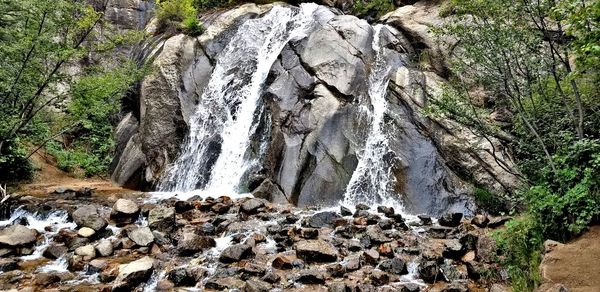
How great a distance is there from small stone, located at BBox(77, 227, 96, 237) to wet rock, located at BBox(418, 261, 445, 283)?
729 centimetres

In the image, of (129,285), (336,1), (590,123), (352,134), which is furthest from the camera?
(336,1)

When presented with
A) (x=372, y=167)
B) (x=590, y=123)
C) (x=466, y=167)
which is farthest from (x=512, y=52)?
(x=372, y=167)

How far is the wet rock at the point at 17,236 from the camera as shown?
8125 millimetres

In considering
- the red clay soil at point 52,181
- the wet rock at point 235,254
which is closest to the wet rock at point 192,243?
the wet rock at point 235,254

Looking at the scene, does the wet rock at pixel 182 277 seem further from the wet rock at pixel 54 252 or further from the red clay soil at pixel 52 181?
the red clay soil at pixel 52 181

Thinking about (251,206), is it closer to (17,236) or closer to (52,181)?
(17,236)

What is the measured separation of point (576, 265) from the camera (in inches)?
211

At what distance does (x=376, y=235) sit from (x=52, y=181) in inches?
611

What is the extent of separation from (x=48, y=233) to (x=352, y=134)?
953cm

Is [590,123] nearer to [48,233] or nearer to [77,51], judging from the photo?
[48,233]

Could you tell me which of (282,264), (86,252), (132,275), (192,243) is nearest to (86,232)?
(86,252)

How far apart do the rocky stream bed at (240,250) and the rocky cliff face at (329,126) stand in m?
1.72

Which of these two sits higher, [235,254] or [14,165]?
[14,165]

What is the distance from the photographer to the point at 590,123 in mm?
7898
